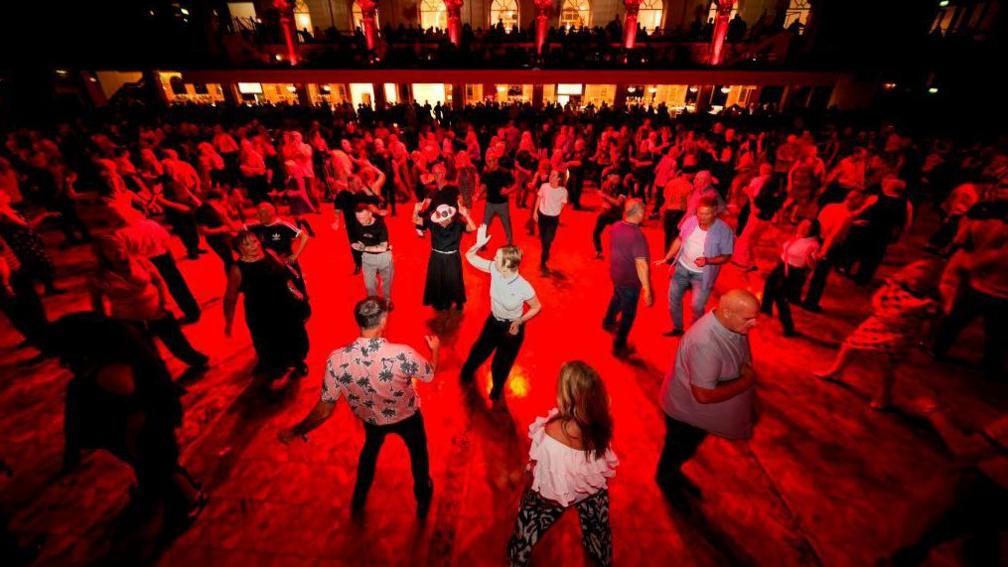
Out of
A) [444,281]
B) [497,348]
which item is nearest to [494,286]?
[497,348]

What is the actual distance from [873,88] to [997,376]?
69.2 ft

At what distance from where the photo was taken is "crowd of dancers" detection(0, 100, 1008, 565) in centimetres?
231

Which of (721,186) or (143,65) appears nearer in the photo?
(721,186)

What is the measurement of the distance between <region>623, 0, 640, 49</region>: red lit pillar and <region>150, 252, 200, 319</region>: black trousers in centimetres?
2081

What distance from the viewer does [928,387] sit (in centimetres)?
436

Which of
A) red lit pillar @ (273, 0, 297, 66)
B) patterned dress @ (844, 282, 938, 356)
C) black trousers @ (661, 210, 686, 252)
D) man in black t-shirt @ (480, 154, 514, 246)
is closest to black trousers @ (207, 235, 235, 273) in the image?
man in black t-shirt @ (480, 154, 514, 246)

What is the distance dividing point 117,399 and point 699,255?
4.99 m

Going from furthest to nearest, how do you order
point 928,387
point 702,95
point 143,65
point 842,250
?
point 702,95, point 143,65, point 842,250, point 928,387

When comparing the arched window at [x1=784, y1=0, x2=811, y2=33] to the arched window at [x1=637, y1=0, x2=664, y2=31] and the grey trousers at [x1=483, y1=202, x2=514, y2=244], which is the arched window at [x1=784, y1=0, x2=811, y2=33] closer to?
the arched window at [x1=637, y1=0, x2=664, y2=31]

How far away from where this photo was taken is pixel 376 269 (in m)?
4.93

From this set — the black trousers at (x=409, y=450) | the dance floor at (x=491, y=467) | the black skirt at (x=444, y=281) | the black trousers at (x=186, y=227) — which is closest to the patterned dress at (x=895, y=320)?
the dance floor at (x=491, y=467)

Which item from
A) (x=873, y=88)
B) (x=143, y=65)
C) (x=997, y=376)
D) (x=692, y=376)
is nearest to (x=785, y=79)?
(x=873, y=88)

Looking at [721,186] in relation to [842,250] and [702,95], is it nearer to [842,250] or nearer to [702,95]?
[842,250]

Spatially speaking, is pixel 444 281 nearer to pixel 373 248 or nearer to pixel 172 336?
pixel 373 248
